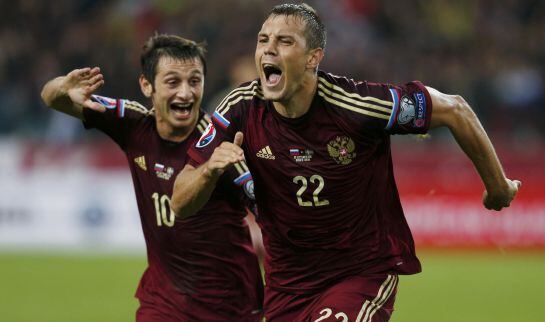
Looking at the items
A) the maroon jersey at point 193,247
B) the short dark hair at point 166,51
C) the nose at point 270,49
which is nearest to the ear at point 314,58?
the nose at point 270,49

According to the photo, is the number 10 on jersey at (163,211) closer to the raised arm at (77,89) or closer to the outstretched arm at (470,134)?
the raised arm at (77,89)

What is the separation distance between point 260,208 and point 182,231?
33.5 inches

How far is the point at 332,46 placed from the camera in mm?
18188

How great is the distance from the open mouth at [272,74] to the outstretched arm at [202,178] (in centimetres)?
38

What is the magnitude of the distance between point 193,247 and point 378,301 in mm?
1432

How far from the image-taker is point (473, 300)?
12414mm

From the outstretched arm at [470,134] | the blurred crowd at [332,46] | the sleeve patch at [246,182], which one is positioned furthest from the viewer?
the blurred crowd at [332,46]

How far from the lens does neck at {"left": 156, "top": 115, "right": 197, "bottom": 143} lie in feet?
22.9

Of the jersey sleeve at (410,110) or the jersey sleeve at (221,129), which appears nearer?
the jersey sleeve at (410,110)

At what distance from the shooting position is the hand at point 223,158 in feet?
Answer: 17.7

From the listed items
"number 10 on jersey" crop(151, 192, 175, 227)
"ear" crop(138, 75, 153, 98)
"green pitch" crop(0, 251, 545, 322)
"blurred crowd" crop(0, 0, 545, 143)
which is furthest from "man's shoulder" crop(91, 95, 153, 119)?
"blurred crowd" crop(0, 0, 545, 143)

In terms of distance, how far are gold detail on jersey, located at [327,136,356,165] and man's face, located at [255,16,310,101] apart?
14.3 inches

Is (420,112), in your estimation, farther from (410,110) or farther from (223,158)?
(223,158)

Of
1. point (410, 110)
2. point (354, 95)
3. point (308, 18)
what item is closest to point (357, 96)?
point (354, 95)
